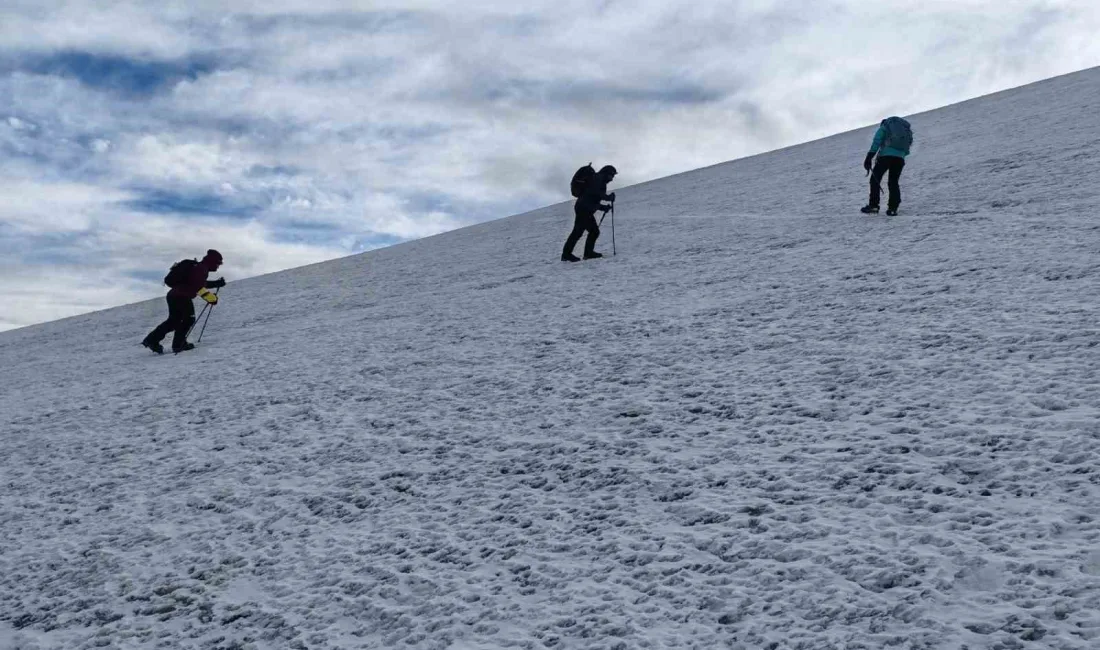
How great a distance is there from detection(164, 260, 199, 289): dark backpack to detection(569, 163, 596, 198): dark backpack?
521cm

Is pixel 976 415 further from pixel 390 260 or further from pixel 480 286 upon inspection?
pixel 390 260

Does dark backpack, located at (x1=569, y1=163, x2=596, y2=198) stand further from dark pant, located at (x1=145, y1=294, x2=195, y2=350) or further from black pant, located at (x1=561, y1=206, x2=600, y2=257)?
dark pant, located at (x1=145, y1=294, x2=195, y2=350)

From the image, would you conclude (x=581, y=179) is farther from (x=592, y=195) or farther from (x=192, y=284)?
(x=192, y=284)

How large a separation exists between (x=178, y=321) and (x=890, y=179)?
959 cm

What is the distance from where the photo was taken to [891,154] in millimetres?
11188

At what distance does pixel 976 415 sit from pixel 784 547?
1641mm

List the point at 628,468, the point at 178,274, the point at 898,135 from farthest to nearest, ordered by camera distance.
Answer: the point at 898,135
the point at 178,274
the point at 628,468

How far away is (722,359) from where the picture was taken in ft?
20.6

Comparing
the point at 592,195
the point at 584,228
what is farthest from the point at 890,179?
the point at 584,228

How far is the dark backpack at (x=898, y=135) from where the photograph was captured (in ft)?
36.4

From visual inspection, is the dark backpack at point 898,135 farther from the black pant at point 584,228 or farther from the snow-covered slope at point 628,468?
the black pant at point 584,228

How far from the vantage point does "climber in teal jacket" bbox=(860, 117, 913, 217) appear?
11.1 meters

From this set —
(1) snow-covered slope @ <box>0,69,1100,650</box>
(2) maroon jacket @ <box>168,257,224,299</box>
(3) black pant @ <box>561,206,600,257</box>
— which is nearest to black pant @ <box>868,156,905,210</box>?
(1) snow-covered slope @ <box>0,69,1100,650</box>

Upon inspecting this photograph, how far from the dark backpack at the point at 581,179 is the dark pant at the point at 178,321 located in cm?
536
